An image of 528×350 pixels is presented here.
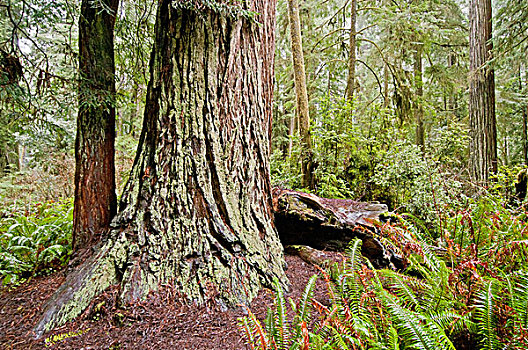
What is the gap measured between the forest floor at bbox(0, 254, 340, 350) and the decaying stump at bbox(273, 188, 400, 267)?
1.13m

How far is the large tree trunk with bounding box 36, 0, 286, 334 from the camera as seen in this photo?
2225mm

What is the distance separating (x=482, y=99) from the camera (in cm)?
632

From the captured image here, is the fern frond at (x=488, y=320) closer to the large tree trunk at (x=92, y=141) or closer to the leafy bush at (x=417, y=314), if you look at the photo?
the leafy bush at (x=417, y=314)

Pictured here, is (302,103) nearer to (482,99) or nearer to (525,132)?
(482,99)

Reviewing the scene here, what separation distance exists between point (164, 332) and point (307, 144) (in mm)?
3814

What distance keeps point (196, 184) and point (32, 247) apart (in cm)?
246

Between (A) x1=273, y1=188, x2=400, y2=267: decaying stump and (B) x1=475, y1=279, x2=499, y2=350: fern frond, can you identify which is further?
(A) x1=273, y1=188, x2=400, y2=267: decaying stump

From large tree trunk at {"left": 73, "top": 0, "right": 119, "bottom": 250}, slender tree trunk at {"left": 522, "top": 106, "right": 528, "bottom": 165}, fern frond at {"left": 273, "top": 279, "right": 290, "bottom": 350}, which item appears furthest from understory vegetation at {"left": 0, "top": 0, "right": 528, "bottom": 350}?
slender tree trunk at {"left": 522, "top": 106, "right": 528, "bottom": 165}

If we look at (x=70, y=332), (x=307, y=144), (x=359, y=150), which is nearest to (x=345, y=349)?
(x=70, y=332)

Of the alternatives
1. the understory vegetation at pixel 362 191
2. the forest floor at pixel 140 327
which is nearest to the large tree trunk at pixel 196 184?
the forest floor at pixel 140 327

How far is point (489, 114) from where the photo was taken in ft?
20.4

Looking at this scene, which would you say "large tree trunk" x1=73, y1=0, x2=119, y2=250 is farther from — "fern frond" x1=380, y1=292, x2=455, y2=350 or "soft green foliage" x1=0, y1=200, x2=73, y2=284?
→ "fern frond" x1=380, y1=292, x2=455, y2=350

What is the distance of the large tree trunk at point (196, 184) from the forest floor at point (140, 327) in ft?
0.28

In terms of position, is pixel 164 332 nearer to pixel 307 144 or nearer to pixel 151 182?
pixel 151 182
